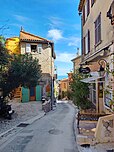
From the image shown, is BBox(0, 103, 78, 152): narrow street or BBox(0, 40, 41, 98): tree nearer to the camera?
BBox(0, 103, 78, 152): narrow street

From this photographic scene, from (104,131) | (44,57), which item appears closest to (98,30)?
(104,131)

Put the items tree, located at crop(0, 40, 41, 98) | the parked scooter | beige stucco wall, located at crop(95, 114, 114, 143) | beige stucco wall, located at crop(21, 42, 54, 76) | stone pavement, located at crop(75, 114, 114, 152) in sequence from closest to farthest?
1. stone pavement, located at crop(75, 114, 114, 152)
2. beige stucco wall, located at crop(95, 114, 114, 143)
3. the parked scooter
4. tree, located at crop(0, 40, 41, 98)
5. beige stucco wall, located at crop(21, 42, 54, 76)

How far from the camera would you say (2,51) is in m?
13.4

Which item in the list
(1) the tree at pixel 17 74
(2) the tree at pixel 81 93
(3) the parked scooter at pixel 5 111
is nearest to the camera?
(2) the tree at pixel 81 93

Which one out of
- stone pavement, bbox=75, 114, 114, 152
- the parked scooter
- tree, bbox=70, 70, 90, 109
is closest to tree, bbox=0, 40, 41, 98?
the parked scooter

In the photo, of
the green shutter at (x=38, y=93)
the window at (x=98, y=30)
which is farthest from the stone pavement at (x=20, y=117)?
the green shutter at (x=38, y=93)

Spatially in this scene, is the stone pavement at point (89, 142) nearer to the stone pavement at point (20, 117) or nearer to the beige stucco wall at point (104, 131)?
the beige stucco wall at point (104, 131)

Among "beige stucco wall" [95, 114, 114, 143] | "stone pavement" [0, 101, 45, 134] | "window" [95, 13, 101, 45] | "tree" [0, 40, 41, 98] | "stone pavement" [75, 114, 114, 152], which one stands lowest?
"stone pavement" [0, 101, 45, 134]

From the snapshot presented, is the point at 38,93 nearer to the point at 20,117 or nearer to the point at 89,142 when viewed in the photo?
the point at 20,117

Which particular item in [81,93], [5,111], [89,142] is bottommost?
[89,142]

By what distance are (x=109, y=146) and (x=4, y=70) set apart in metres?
12.1

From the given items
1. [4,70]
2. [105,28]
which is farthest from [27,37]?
[105,28]

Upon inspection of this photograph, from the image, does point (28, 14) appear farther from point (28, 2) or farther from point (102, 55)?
point (102, 55)

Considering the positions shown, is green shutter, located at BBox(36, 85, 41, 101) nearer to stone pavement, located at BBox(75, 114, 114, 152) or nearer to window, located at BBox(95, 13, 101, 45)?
window, located at BBox(95, 13, 101, 45)
